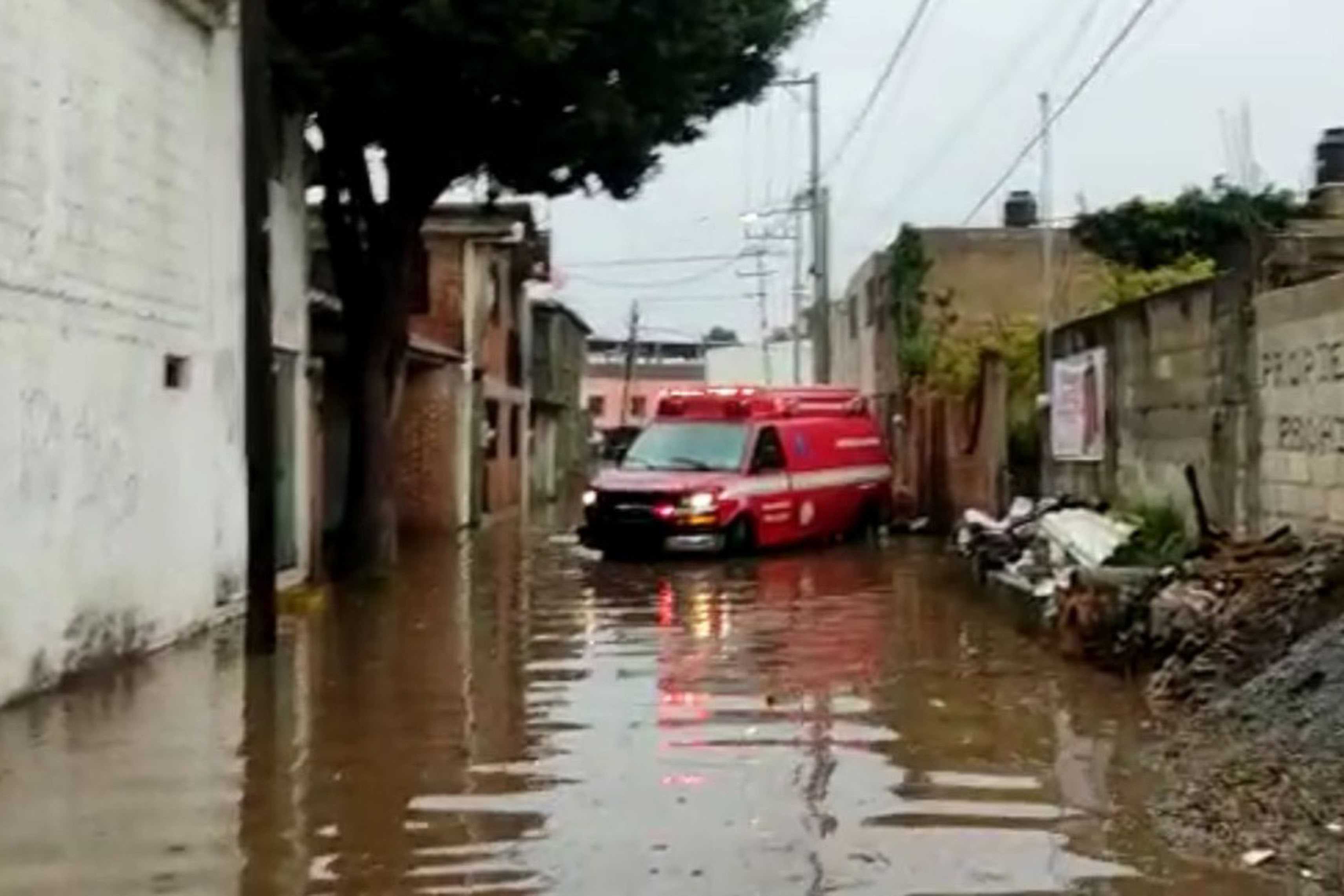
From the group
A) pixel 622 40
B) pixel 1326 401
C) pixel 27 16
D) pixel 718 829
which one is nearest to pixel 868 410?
pixel 622 40

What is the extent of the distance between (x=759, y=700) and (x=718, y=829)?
4.33 meters

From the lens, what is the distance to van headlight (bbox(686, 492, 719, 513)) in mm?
27750

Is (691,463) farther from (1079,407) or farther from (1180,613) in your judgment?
(1180,613)

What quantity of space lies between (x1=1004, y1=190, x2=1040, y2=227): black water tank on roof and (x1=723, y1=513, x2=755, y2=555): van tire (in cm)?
1923

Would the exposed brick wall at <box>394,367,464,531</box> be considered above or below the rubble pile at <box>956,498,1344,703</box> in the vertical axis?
above

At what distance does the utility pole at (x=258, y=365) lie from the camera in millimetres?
16078

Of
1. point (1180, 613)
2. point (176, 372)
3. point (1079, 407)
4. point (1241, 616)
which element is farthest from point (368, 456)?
point (1241, 616)

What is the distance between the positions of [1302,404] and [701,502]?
1304 centimetres

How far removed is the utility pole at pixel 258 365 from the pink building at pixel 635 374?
257 ft

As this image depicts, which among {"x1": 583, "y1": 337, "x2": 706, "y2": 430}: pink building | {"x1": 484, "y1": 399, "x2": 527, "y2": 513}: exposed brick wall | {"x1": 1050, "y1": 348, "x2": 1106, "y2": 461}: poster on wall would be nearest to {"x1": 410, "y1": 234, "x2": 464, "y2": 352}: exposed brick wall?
{"x1": 484, "y1": 399, "x2": 527, "y2": 513}: exposed brick wall

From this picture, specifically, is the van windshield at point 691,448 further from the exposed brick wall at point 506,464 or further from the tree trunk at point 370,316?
the exposed brick wall at point 506,464

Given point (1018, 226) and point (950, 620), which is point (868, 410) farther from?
point (950, 620)

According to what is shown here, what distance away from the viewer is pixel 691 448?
29.6 meters

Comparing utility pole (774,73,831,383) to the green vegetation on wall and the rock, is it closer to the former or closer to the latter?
the green vegetation on wall
